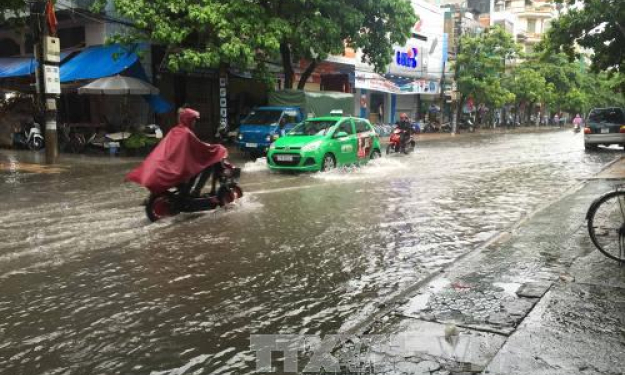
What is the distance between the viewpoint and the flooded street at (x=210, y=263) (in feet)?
13.1

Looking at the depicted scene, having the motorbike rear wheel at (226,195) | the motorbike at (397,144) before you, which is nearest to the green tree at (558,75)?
the motorbike at (397,144)

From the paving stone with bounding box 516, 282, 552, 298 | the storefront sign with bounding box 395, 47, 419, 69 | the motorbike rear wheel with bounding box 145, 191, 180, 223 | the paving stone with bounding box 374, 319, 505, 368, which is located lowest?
the paving stone with bounding box 374, 319, 505, 368

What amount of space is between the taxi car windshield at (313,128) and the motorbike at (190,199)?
5688mm

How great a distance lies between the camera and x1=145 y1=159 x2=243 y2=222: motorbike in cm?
813

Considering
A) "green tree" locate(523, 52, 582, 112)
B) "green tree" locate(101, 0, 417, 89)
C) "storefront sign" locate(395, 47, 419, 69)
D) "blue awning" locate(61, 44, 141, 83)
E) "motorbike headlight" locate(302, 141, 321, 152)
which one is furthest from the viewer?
"green tree" locate(523, 52, 582, 112)

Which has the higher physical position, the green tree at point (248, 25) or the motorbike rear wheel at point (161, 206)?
the green tree at point (248, 25)

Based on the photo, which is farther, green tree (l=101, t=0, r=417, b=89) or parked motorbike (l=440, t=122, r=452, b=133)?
parked motorbike (l=440, t=122, r=452, b=133)

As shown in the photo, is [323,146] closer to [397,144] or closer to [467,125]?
[397,144]

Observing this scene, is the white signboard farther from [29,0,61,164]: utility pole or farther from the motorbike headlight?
the motorbike headlight

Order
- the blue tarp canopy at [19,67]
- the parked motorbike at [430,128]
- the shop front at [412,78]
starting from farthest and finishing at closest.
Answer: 1. the parked motorbike at [430,128]
2. the shop front at [412,78]
3. the blue tarp canopy at [19,67]

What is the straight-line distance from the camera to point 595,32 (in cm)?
2158

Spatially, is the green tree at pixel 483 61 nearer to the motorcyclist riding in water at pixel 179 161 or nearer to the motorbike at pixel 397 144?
the motorbike at pixel 397 144

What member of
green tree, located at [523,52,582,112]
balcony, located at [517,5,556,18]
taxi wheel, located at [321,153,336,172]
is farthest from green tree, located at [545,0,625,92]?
balcony, located at [517,5,556,18]

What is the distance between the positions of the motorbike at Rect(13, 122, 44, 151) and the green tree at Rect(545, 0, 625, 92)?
64.4ft
